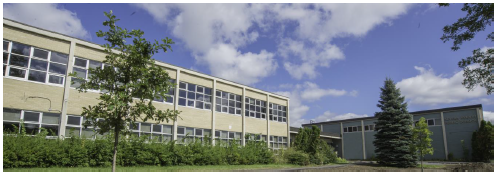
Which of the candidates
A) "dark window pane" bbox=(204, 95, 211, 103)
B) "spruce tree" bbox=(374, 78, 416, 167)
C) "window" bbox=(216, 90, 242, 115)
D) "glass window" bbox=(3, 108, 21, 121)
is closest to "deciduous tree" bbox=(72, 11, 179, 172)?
"glass window" bbox=(3, 108, 21, 121)

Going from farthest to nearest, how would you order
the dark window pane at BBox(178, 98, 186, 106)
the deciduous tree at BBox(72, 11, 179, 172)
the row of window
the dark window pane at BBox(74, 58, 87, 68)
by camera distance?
the row of window
the dark window pane at BBox(178, 98, 186, 106)
the dark window pane at BBox(74, 58, 87, 68)
the deciduous tree at BBox(72, 11, 179, 172)

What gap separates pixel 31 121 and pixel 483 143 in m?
38.5

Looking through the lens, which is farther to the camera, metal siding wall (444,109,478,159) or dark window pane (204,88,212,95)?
metal siding wall (444,109,478,159)

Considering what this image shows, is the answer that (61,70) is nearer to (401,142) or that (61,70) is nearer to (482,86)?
(482,86)

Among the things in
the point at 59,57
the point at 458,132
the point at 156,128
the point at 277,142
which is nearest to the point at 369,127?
the point at 458,132

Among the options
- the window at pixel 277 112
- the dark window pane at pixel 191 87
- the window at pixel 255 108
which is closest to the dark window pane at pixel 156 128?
the dark window pane at pixel 191 87

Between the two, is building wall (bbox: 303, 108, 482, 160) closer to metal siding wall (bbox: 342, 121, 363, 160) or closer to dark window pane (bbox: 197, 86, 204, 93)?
metal siding wall (bbox: 342, 121, 363, 160)

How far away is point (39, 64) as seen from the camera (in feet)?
53.9

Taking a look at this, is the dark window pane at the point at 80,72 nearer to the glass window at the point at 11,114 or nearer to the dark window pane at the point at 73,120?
the dark window pane at the point at 73,120

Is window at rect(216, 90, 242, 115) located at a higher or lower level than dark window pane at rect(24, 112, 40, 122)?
A: higher

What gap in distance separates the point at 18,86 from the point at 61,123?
267cm

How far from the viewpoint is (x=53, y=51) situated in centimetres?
1702

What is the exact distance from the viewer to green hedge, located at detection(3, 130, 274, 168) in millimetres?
12827

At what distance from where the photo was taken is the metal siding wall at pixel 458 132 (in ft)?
115
